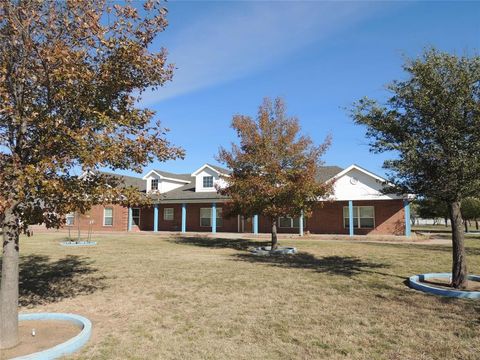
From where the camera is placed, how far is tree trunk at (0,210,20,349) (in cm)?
531

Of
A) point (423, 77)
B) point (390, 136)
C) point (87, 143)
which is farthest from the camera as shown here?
point (390, 136)

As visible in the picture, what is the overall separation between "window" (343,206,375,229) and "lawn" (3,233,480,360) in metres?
15.2

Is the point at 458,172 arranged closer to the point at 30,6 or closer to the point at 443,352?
the point at 443,352

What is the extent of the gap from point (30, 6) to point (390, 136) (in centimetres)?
784

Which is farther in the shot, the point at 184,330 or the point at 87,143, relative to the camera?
the point at 184,330

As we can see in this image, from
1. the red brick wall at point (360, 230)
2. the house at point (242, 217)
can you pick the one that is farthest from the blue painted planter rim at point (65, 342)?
the red brick wall at point (360, 230)

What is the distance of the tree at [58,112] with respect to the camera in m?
5.11

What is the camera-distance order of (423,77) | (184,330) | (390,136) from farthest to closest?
(390,136) → (423,77) → (184,330)

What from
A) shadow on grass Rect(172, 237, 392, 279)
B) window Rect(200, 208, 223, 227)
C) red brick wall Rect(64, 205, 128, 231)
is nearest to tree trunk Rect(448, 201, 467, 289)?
shadow on grass Rect(172, 237, 392, 279)

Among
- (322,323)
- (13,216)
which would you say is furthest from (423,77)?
(13,216)

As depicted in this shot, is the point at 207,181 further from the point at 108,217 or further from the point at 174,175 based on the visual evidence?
the point at 108,217

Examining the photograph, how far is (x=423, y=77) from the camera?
9047 millimetres

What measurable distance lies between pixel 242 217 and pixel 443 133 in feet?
74.1

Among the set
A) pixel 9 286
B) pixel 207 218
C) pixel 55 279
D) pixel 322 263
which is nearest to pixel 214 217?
pixel 207 218
